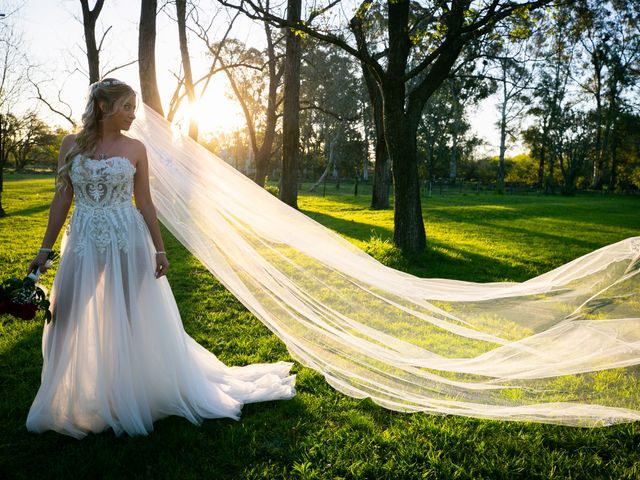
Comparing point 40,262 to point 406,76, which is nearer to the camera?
point 40,262

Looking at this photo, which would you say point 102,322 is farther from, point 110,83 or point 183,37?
point 183,37

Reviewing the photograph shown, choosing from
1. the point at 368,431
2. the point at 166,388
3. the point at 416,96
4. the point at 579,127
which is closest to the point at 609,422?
the point at 368,431

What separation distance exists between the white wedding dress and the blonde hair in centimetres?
9

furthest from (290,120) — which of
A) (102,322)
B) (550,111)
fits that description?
(550,111)

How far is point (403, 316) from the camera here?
448cm

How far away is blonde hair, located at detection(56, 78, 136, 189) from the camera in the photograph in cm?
301

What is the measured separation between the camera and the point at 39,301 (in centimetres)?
286

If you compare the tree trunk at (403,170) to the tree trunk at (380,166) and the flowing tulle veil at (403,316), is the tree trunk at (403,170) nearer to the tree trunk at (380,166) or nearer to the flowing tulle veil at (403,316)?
the tree trunk at (380,166)

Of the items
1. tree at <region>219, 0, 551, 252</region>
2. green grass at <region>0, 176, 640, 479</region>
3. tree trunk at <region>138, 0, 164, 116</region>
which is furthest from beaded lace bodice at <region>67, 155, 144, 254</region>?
tree trunk at <region>138, 0, 164, 116</region>

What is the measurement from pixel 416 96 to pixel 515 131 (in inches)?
1612

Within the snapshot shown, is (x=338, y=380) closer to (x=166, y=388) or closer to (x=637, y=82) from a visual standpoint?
(x=166, y=388)

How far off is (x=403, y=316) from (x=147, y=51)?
Result: 9502mm

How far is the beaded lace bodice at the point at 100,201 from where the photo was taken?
3.01 m

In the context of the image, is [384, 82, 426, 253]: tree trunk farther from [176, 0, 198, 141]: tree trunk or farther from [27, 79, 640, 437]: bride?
[176, 0, 198, 141]: tree trunk
